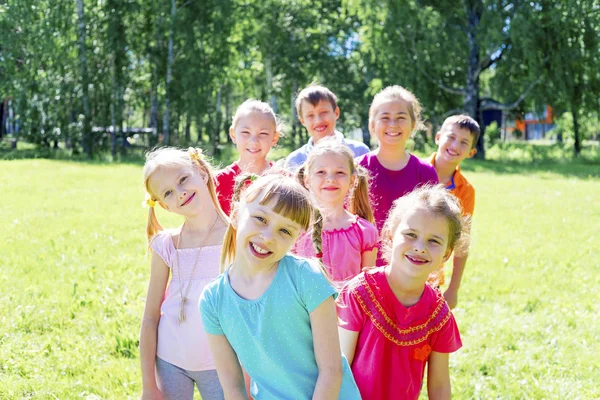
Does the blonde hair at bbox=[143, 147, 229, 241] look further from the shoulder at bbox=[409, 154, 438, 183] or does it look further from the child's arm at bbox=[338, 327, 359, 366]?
the shoulder at bbox=[409, 154, 438, 183]

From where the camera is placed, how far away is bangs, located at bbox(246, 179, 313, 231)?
2.23 meters

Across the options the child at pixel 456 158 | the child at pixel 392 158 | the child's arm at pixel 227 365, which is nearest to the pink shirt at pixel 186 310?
the child's arm at pixel 227 365

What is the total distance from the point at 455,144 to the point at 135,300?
312 centimetres

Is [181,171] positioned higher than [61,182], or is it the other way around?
[181,171]

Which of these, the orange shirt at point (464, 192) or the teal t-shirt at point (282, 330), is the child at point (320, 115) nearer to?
the orange shirt at point (464, 192)

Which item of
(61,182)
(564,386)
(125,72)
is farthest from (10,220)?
(125,72)

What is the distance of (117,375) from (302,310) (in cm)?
237

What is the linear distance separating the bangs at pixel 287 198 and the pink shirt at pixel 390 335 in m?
0.43

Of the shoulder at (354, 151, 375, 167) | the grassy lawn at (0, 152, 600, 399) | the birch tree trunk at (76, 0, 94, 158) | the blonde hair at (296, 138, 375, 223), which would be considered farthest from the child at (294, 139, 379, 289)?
the birch tree trunk at (76, 0, 94, 158)

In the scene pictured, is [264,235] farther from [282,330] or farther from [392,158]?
[392,158]

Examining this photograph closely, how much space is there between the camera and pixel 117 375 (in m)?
4.12

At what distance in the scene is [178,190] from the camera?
290cm

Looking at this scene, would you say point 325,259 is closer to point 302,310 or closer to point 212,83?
point 302,310

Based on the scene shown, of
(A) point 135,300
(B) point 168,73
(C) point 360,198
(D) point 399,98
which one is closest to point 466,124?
(D) point 399,98
